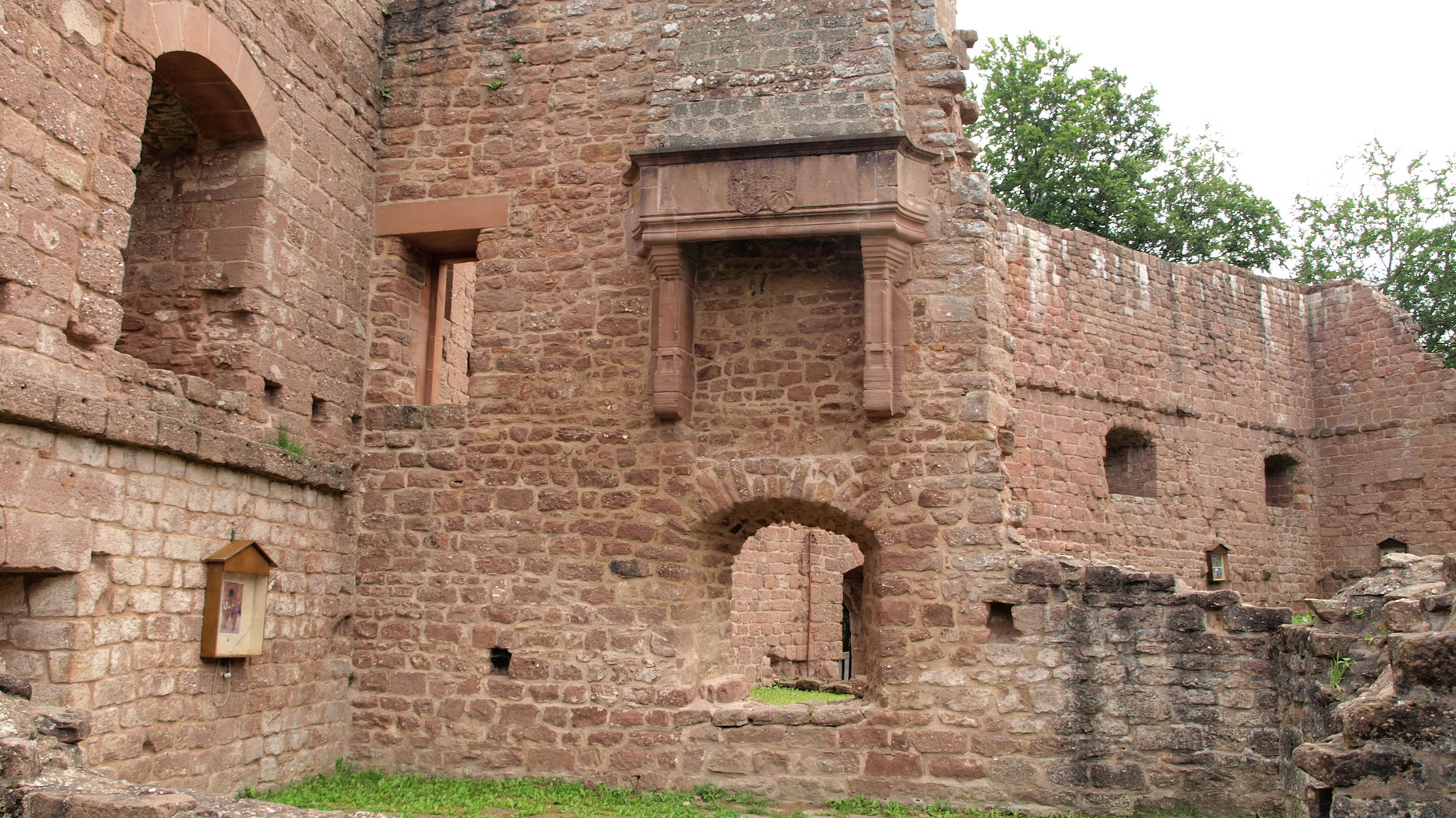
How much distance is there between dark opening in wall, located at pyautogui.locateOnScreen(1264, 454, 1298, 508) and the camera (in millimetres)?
18609

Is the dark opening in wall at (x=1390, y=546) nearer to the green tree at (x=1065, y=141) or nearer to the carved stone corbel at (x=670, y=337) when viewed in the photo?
the green tree at (x=1065, y=141)

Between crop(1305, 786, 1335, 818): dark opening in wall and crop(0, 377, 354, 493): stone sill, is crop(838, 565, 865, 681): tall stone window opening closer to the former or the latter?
crop(0, 377, 354, 493): stone sill

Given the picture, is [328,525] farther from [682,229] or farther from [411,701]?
[682,229]

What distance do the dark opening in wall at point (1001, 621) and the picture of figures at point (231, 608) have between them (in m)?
4.74

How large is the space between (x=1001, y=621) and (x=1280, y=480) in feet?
42.0

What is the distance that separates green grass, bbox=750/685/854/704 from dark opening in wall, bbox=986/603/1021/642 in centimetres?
487

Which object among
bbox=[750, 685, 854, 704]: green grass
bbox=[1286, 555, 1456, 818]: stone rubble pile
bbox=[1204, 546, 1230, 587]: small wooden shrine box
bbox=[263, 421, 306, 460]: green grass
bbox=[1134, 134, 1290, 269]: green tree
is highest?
bbox=[1134, 134, 1290, 269]: green tree

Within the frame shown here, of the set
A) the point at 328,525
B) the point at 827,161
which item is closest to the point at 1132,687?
the point at 827,161

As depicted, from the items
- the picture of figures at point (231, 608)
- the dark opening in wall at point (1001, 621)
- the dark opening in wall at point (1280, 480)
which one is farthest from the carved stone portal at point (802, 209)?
the dark opening in wall at point (1280, 480)

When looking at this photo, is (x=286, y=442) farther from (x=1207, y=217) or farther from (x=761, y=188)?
(x=1207, y=217)

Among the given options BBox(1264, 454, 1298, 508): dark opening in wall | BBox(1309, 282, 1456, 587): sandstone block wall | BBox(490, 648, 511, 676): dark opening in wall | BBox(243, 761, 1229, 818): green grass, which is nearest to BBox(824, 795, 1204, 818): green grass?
BBox(243, 761, 1229, 818): green grass

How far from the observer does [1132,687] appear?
7.76m

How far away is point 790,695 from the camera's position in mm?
13555

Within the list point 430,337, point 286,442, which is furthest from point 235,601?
point 430,337
